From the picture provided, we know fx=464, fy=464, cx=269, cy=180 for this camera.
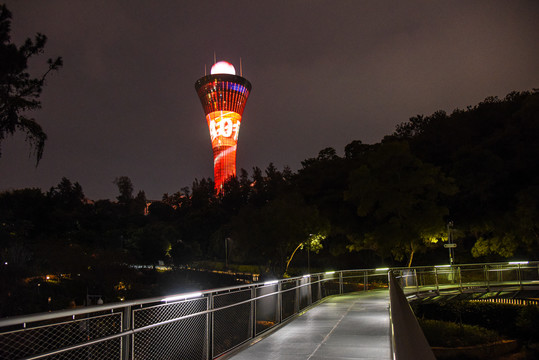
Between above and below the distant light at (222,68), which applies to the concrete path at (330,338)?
below

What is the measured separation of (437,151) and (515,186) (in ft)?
30.7

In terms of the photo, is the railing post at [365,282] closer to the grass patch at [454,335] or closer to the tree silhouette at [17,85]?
the grass patch at [454,335]

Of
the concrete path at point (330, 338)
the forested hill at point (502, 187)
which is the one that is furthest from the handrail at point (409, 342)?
the forested hill at point (502, 187)

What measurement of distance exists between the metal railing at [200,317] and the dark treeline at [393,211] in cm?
953

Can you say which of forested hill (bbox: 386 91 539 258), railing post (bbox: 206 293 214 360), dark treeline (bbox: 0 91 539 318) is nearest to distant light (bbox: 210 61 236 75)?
dark treeline (bbox: 0 91 539 318)

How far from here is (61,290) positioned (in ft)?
127

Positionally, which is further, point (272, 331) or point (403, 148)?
point (403, 148)

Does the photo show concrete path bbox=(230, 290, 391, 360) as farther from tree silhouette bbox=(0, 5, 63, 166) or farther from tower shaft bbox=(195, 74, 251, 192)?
tower shaft bbox=(195, 74, 251, 192)

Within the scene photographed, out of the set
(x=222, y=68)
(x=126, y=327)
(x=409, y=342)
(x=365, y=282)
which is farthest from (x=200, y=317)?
(x=222, y=68)

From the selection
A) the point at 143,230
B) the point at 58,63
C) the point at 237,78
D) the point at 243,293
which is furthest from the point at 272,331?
the point at 237,78

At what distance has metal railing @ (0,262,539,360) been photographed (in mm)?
5645

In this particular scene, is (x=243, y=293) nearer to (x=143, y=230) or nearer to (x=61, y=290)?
(x=61, y=290)

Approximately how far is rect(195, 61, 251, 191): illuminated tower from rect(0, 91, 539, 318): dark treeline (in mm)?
55952

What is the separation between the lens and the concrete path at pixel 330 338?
7.60 m
